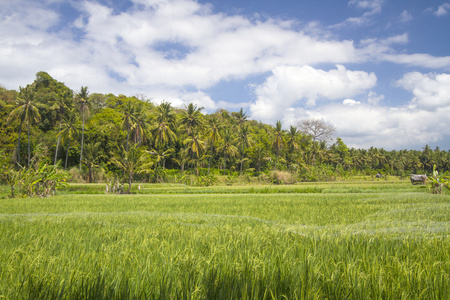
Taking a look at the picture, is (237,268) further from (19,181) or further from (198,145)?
(198,145)

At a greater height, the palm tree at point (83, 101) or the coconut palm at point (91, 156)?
the palm tree at point (83, 101)

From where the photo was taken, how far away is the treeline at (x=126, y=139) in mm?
41438

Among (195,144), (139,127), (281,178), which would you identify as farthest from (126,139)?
(281,178)

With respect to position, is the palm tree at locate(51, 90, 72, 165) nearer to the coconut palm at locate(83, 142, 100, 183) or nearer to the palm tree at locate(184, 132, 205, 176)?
the coconut palm at locate(83, 142, 100, 183)

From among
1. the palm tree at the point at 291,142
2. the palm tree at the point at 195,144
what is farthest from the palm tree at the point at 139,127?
the palm tree at the point at 291,142

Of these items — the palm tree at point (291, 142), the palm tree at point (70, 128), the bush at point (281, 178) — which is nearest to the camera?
the palm tree at point (70, 128)

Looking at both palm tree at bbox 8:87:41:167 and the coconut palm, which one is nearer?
palm tree at bbox 8:87:41:167

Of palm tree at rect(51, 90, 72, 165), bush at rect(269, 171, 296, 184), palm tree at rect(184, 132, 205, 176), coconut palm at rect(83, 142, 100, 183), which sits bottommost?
bush at rect(269, 171, 296, 184)

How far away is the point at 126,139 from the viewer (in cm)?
5119

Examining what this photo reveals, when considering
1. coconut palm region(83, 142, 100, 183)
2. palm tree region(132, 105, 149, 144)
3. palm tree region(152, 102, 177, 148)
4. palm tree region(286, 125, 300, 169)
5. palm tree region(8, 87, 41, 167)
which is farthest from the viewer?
palm tree region(286, 125, 300, 169)

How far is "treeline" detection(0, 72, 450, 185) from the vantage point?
41438mm

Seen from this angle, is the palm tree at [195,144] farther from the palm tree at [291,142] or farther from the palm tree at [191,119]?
the palm tree at [291,142]

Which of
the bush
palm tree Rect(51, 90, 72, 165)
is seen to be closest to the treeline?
palm tree Rect(51, 90, 72, 165)

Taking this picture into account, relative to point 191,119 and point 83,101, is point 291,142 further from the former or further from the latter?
point 83,101
